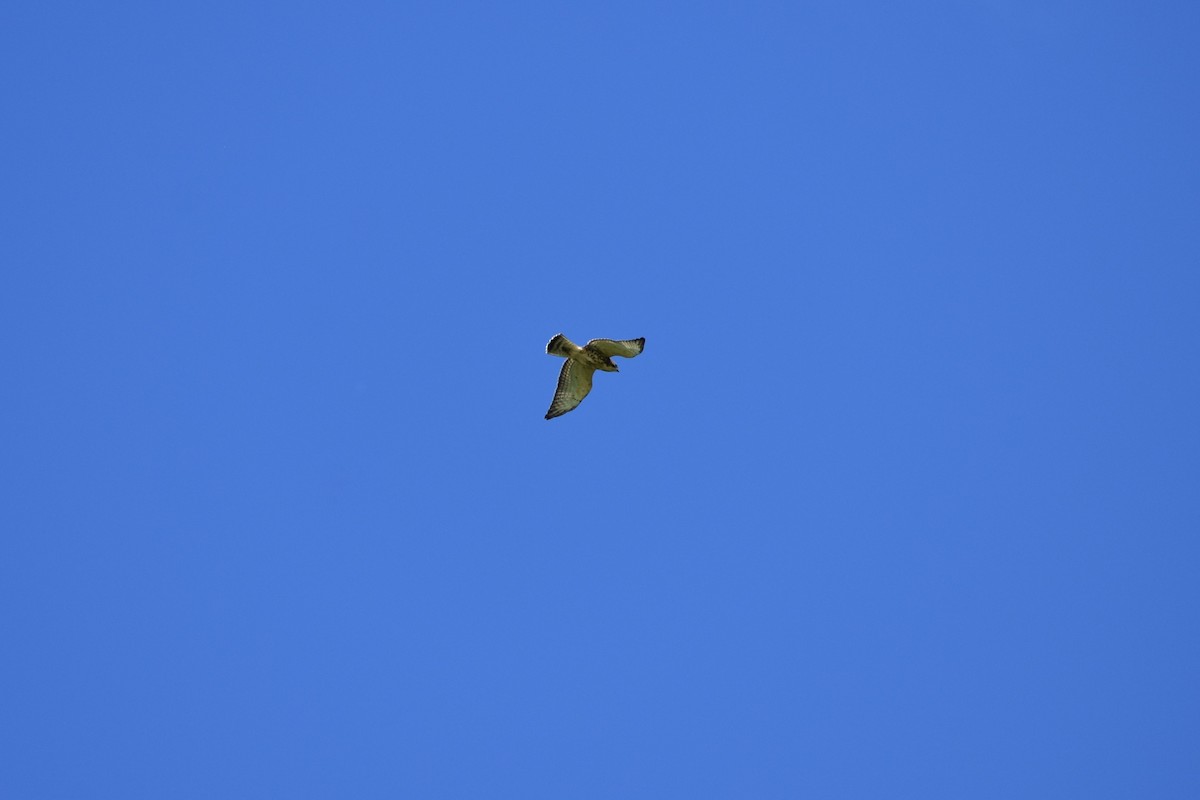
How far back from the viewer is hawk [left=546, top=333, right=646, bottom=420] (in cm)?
2381

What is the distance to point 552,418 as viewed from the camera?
2469 cm

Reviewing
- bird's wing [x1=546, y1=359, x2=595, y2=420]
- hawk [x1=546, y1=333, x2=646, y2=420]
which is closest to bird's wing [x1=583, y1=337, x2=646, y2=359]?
hawk [x1=546, y1=333, x2=646, y2=420]

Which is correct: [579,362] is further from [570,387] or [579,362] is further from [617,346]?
[617,346]

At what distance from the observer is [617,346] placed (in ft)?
77.8

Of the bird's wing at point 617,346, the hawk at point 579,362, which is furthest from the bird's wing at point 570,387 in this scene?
the bird's wing at point 617,346

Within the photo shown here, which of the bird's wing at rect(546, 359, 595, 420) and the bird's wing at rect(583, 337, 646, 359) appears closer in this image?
the bird's wing at rect(583, 337, 646, 359)

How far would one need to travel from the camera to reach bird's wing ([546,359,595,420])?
24547 millimetres

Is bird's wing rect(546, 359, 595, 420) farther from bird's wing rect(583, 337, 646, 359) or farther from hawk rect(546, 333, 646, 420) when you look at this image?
bird's wing rect(583, 337, 646, 359)

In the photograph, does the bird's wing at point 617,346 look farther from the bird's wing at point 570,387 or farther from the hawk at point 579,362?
the bird's wing at point 570,387

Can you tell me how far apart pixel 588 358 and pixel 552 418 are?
56.0 inches

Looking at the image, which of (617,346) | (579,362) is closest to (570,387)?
(579,362)

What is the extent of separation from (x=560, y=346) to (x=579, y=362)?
1.95 feet

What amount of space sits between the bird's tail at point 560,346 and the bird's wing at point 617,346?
301 millimetres

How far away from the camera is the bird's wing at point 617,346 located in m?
A: 23.7
